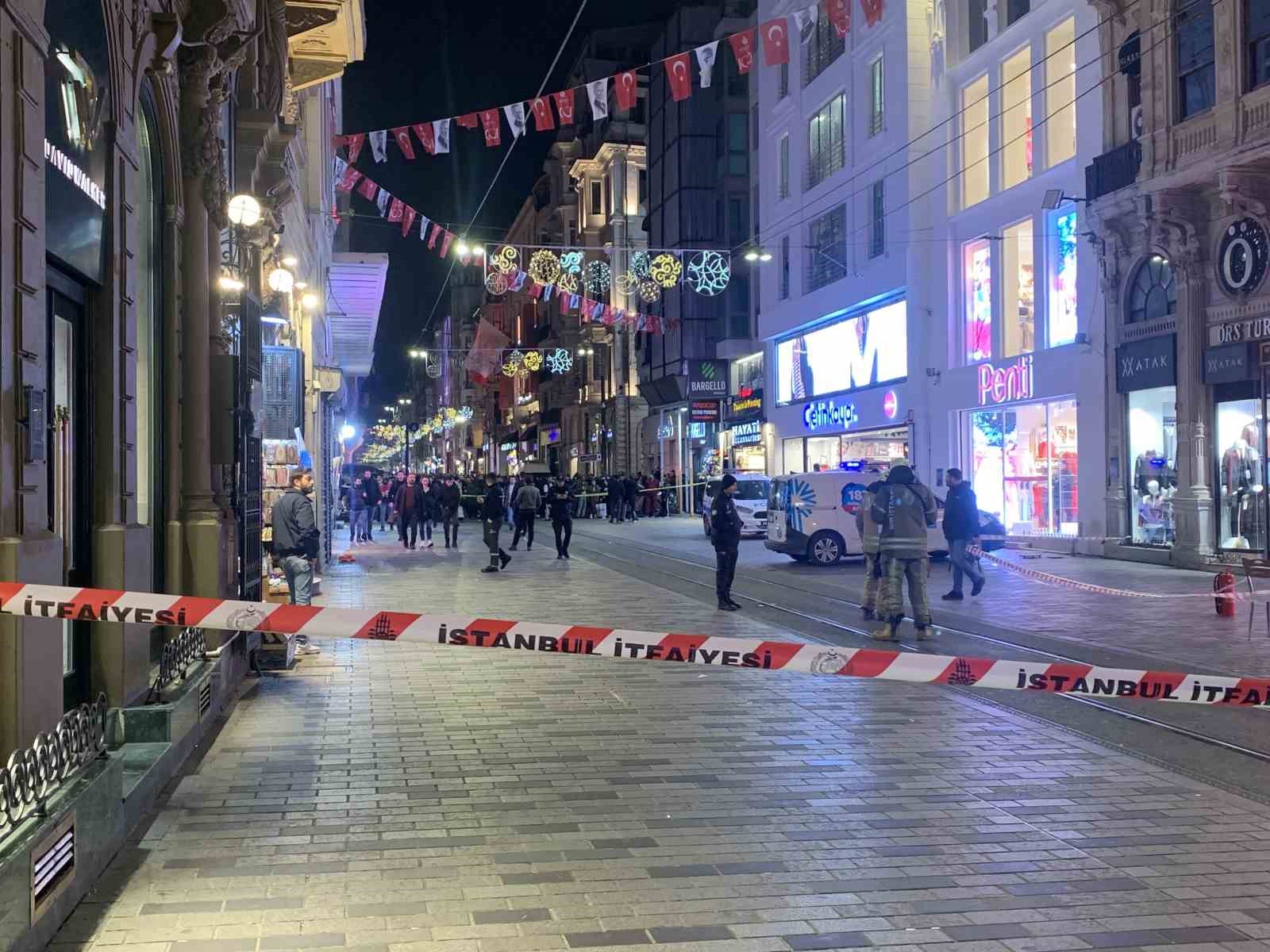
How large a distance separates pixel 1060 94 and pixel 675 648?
80.7 feet

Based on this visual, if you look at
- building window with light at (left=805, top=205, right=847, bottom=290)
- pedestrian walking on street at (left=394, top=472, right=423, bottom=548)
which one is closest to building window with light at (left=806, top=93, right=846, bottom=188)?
building window with light at (left=805, top=205, right=847, bottom=290)

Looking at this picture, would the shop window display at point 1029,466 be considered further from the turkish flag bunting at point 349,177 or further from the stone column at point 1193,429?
the turkish flag bunting at point 349,177

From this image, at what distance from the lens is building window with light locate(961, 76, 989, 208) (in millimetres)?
29609

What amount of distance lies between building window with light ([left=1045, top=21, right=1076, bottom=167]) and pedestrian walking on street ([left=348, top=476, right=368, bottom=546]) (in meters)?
18.8

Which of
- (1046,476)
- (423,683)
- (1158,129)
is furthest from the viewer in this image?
(1046,476)

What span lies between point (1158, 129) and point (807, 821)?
20452 millimetres

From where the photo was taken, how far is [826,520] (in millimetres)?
23078

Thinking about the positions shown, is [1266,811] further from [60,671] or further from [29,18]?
[29,18]

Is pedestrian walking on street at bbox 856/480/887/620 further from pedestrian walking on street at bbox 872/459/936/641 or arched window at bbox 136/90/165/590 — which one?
arched window at bbox 136/90/165/590

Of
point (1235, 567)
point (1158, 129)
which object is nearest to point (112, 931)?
point (1235, 567)

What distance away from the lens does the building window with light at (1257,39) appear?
800 inches

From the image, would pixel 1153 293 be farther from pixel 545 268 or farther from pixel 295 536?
pixel 295 536

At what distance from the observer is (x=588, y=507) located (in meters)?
53.5

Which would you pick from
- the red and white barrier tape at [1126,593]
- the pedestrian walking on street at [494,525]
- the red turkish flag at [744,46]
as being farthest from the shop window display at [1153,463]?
the pedestrian walking on street at [494,525]
